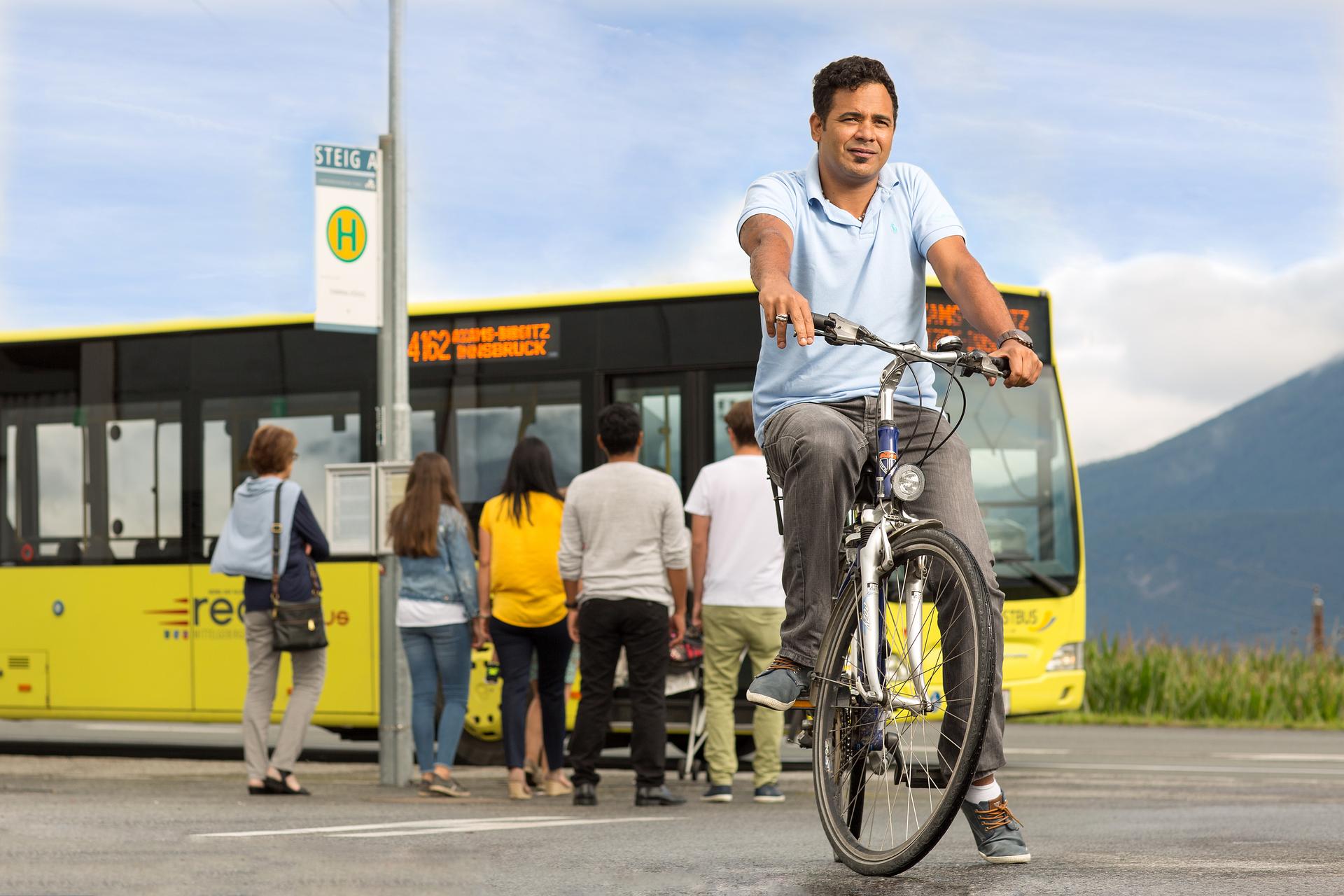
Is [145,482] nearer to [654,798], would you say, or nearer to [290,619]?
[290,619]

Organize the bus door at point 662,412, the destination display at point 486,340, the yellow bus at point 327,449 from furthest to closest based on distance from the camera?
the destination display at point 486,340 < the yellow bus at point 327,449 < the bus door at point 662,412

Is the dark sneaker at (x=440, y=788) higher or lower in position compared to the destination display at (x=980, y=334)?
lower

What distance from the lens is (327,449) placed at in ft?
40.9

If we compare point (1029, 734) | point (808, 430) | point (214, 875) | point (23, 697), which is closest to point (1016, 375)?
point (808, 430)

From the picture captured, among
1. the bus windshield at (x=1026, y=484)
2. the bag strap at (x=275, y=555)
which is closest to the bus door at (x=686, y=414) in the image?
the bus windshield at (x=1026, y=484)

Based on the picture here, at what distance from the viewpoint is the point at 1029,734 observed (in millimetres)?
16672

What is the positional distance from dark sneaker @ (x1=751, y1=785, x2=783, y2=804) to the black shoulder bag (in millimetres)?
2464

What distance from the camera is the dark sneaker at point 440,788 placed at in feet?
31.0

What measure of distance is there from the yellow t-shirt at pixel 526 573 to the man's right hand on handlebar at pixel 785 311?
17.1 ft

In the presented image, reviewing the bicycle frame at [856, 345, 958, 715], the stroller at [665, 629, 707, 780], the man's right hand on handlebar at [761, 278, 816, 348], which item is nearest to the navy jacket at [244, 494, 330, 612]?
the stroller at [665, 629, 707, 780]

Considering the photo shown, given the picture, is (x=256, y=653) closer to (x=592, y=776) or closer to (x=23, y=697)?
(x=592, y=776)

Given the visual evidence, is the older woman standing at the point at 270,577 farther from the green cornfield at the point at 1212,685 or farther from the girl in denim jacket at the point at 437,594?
the green cornfield at the point at 1212,685

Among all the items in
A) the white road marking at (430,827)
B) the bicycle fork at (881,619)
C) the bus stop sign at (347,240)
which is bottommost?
the white road marking at (430,827)

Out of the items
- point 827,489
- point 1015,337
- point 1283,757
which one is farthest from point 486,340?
point 1015,337
